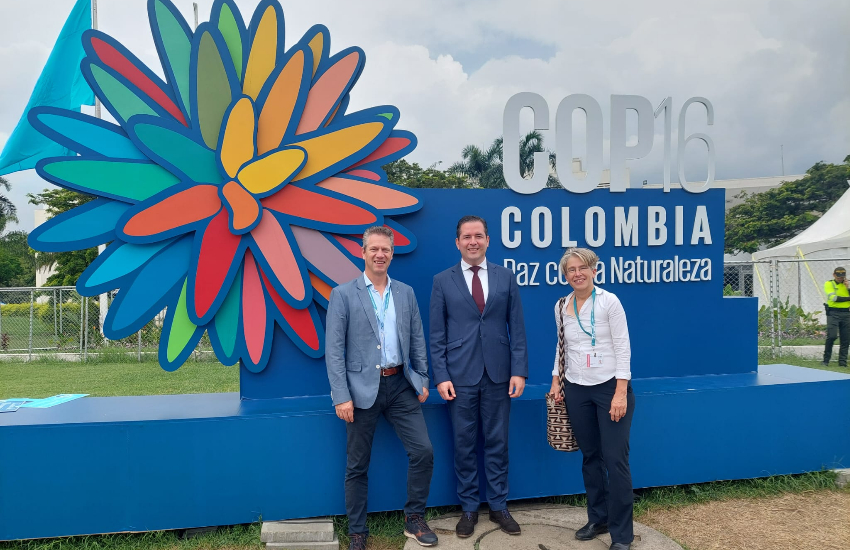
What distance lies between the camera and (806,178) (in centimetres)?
3000

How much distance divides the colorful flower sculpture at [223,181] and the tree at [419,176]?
2019cm

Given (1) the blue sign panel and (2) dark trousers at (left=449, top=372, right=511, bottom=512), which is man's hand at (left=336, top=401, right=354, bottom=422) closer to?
(2) dark trousers at (left=449, top=372, right=511, bottom=512)

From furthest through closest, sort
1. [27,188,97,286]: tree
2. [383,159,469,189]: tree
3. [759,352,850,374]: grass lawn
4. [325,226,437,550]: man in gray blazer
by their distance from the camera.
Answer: [383,159,469,189]: tree, [27,188,97,286]: tree, [759,352,850,374]: grass lawn, [325,226,437,550]: man in gray blazer

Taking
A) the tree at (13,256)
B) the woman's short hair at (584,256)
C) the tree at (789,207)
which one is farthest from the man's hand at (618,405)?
the tree at (13,256)

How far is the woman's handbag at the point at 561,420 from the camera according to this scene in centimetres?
320

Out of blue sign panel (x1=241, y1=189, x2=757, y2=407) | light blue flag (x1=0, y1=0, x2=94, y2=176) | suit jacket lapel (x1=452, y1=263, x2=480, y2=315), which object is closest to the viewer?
suit jacket lapel (x1=452, y1=263, x2=480, y2=315)

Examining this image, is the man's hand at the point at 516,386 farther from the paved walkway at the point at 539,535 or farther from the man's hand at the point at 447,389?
the paved walkway at the point at 539,535

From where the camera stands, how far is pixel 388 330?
3.15m

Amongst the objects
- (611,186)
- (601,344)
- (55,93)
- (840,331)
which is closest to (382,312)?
(601,344)

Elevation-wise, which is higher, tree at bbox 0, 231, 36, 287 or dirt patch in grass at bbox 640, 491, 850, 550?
tree at bbox 0, 231, 36, 287

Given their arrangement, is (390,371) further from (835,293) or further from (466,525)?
(835,293)

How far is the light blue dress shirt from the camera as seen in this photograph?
312 cm

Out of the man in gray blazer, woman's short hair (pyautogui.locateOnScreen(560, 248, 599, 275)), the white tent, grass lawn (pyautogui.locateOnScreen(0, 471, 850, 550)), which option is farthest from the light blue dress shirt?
the white tent

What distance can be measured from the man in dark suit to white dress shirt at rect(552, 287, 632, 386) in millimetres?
300
